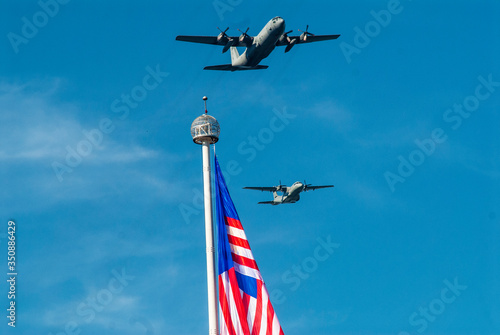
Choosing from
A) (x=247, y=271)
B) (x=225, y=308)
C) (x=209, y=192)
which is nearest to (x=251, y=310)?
(x=225, y=308)

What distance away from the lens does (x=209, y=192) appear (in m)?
32.5

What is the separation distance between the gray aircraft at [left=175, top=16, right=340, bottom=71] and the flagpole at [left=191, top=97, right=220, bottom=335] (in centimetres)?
4186

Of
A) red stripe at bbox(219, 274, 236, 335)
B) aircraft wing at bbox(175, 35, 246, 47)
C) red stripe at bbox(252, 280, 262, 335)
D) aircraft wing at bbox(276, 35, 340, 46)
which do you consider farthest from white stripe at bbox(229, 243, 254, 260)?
aircraft wing at bbox(276, 35, 340, 46)

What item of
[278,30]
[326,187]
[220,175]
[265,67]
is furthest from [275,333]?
[326,187]

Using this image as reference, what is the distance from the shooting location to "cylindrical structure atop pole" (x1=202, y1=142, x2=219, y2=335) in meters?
30.1

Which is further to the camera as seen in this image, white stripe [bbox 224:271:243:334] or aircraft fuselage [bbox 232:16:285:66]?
aircraft fuselage [bbox 232:16:285:66]

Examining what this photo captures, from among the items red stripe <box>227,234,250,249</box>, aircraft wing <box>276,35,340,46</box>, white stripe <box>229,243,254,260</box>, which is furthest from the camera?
aircraft wing <box>276,35,340,46</box>

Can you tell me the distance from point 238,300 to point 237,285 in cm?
77

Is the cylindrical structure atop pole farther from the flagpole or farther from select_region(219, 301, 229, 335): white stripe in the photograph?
select_region(219, 301, 229, 335): white stripe

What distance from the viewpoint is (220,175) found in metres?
34.7

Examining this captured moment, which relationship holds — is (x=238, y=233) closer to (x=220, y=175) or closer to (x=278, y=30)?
(x=220, y=175)

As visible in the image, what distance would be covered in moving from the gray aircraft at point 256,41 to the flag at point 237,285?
43841mm

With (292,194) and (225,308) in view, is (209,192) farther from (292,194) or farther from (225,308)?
(292,194)

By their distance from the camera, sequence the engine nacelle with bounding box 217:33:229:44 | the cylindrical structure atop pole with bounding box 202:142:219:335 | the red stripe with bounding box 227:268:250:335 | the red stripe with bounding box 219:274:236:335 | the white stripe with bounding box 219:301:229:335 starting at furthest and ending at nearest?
the engine nacelle with bounding box 217:33:229:44 < the red stripe with bounding box 227:268:250:335 < the red stripe with bounding box 219:274:236:335 < the white stripe with bounding box 219:301:229:335 < the cylindrical structure atop pole with bounding box 202:142:219:335
